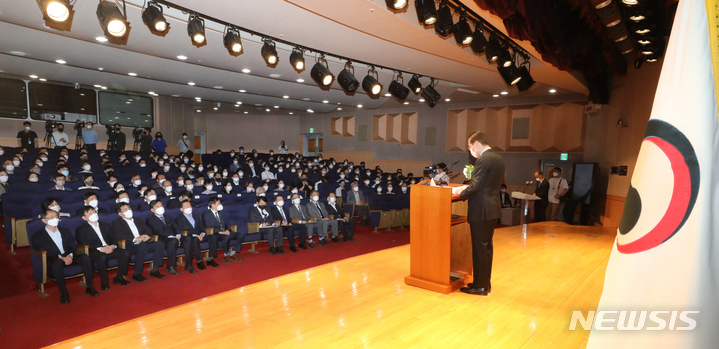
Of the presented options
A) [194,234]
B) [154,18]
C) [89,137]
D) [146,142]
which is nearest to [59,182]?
[194,234]

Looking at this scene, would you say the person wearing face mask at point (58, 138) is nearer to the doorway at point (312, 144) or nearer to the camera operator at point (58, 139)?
the camera operator at point (58, 139)

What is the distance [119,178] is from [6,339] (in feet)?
18.0

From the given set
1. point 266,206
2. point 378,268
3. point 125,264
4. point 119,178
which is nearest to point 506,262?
point 378,268

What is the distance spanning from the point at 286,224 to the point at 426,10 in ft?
14.8

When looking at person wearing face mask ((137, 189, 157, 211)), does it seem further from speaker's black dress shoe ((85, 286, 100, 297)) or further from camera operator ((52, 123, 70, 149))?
camera operator ((52, 123, 70, 149))

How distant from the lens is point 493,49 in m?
5.77

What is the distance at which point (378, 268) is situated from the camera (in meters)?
4.47

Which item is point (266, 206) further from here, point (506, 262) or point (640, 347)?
point (640, 347)

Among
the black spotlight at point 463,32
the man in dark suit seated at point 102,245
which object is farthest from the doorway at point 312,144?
the man in dark suit seated at point 102,245

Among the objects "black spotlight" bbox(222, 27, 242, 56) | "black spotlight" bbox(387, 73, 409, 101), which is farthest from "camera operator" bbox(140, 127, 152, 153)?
"black spotlight" bbox(387, 73, 409, 101)

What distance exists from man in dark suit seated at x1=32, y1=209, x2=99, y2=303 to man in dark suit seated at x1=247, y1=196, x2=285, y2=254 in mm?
2609

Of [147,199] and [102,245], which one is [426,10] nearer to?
[102,245]

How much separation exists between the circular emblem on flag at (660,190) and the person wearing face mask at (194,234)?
576 cm

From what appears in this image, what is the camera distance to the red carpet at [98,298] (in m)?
3.55
